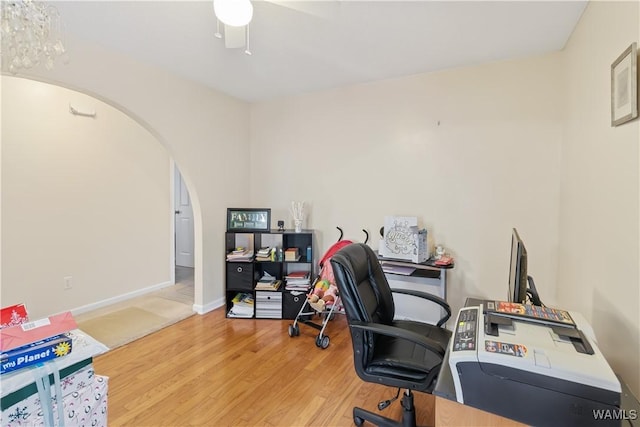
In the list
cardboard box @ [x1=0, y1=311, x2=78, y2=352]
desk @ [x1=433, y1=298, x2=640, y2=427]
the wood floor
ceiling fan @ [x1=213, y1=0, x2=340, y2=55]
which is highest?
ceiling fan @ [x1=213, y1=0, x2=340, y2=55]

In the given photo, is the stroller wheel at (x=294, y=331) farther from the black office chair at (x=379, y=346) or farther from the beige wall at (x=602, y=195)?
the beige wall at (x=602, y=195)

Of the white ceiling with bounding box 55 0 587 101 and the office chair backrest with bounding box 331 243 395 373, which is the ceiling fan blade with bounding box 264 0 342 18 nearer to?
the white ceiling with bounding box 55 0 587 101

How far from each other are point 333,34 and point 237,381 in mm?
2532

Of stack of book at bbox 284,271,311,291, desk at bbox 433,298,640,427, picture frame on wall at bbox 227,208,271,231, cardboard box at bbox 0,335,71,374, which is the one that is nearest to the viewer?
cardboard box at bbox 0,335,71,374

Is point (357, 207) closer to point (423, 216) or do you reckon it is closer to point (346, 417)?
point (423, 216)

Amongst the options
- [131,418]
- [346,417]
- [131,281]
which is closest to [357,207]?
[346,417]

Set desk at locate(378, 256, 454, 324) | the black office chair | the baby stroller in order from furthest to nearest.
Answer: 1. the baby stroller
2. desk at locate(378, 256, 454, 324)
3. the black office chair

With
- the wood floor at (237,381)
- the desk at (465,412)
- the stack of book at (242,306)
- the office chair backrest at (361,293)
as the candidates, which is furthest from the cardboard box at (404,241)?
the desk at (465,412)

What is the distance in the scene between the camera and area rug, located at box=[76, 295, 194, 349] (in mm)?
2879

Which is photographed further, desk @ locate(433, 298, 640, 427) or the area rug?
the area rug

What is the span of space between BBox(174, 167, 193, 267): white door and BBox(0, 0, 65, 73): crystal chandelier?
383 centimetres

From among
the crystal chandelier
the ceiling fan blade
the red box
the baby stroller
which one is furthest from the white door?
the red box

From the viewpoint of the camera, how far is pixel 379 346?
1.72 metres

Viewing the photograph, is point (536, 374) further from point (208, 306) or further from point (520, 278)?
point (208, 306)
